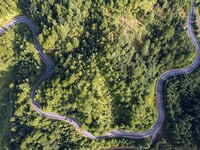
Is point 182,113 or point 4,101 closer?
point 182,113

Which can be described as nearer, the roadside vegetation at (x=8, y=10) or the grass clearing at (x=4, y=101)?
the roadside vegetation at (x=8, y=10)

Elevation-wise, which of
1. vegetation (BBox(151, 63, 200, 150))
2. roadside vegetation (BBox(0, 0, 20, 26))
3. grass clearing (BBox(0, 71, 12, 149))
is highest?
roadside vegetation (BBox(0, 0, 20, 26))

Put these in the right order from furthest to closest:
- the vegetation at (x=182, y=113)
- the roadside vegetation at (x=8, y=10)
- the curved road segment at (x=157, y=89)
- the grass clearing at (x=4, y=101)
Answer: the grass clearing at (x=4, y=101), the roadside vegetation at (x=8, y=10), the curved road segment at (x=157, y=89), the vegetation at (x=182, y=113)

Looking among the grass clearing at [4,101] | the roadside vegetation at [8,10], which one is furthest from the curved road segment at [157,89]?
the grass clearing at [4,101]

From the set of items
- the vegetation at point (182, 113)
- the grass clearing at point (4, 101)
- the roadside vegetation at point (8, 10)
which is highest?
the roadside vegetation at point (8, 10)

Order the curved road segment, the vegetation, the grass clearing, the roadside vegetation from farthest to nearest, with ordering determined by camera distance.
Result: the grass clearing
the roadside vegetation
the curved road segment
the vegetation

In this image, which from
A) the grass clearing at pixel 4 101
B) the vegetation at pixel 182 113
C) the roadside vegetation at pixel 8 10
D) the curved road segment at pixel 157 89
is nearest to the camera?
the vegetation at pixel 182 113

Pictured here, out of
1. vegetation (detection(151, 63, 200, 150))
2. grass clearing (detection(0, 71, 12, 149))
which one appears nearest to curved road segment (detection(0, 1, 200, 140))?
vegetation (detection(151, 63, 200, 150))

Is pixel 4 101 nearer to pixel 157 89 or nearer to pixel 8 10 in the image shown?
pixel 8 10

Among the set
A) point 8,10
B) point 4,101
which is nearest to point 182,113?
point 4,101

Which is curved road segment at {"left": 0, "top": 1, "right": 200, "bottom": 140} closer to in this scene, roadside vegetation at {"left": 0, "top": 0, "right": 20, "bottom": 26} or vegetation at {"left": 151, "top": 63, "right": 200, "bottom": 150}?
roadside vegetation at {"left": 0, "top": 0, "right": 20, "bottom": 26}

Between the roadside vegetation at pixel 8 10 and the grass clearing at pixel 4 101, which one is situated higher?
the roadside vegetation at pixel 8 10

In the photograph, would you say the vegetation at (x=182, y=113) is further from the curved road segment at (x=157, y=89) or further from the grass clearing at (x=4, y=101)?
the grass clearing at (x=4, y=101)
